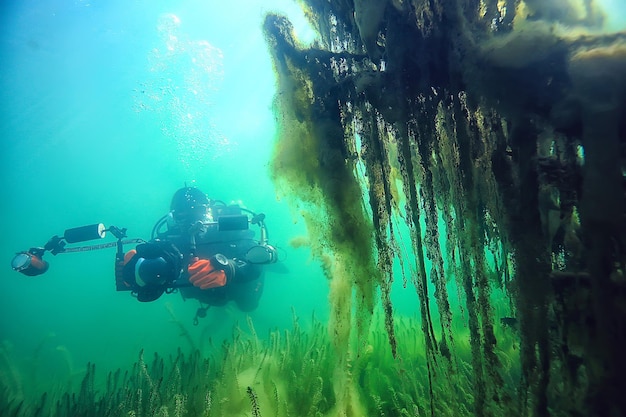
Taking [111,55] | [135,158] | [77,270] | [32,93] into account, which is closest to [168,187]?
[135,158]

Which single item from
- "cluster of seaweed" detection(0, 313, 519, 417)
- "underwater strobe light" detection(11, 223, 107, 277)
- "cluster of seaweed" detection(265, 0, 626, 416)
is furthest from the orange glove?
"cluster of seaweed" detection(265, 0, 626, 416)

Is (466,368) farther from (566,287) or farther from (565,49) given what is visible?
(565,49)

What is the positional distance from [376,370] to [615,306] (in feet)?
12.4

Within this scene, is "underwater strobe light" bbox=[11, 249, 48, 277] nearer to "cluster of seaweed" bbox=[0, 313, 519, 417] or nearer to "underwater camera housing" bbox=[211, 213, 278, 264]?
"cluster of seaweed" bbox=[0, 313, 519, 417]

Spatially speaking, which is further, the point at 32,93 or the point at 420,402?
the point at 32,93

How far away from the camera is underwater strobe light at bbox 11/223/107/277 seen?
7.25 metres

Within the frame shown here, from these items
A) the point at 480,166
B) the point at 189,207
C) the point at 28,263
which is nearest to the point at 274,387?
the point at 480,166

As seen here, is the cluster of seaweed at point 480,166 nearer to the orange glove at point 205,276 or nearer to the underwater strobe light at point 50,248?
the orange glove at point 205,276

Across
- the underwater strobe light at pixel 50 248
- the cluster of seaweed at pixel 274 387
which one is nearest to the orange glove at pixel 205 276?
the cluster of seaweed at pixel 274 387

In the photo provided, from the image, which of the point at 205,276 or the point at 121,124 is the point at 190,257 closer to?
the point at 205,276

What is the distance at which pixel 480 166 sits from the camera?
6.78 ft

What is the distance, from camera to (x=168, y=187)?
72.2m

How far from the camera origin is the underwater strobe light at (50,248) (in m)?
7.25

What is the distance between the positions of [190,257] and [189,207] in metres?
1.57
